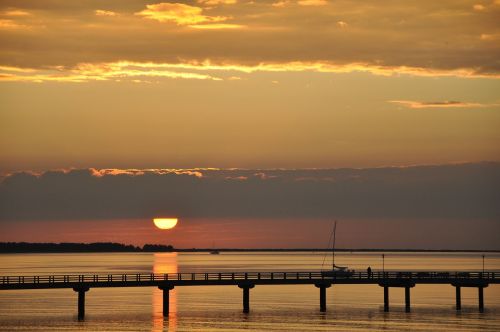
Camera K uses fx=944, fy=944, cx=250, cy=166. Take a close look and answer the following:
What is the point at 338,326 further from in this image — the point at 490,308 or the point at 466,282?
the point at 490,308

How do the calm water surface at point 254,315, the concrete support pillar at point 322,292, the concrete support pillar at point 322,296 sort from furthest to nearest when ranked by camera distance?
1. the concrete support pillar at point 322,296
2. the concrete support pillar at point 322,292
3. the calm water surface at point 254,315

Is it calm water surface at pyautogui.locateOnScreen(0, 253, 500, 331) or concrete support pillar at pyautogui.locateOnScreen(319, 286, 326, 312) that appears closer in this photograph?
calm water surface at pyautogui.locateOnScreen(0, 253, 500, 331)

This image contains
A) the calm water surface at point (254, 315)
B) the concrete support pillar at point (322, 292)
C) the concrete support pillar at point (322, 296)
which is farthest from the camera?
the concrete support pillar at point (322, 296)

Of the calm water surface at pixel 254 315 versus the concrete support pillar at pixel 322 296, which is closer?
the calm water surface at pixel 254 315

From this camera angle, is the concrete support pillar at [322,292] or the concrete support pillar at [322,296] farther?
the concrete support pillar at [322,296]

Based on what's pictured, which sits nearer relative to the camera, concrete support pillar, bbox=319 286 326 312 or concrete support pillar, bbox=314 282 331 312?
concrete support pillar, bbox=314 282 331 312

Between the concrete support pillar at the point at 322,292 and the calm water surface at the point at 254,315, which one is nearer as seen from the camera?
the calm water surface at the point at 254,315

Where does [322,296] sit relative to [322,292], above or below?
below

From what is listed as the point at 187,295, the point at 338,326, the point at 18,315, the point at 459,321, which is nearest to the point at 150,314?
the point at 18,315

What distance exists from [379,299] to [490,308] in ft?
70.0

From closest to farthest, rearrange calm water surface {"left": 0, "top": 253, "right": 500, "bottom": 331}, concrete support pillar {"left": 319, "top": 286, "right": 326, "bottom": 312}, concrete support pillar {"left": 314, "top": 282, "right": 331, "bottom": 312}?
calm water surface {"left": 0, "top": 253, "right": 500, "bottom": 331}
concrete support pillar {"left": 314, "top": 282, "right": 331, "bottom": 312}
concrete support pillar {"left": 319, "top": 286, "right": 326, "bottom": 312}

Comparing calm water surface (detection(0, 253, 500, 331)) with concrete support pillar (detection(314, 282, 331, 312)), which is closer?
calm water surface (detection(0, 253, 500, 331))

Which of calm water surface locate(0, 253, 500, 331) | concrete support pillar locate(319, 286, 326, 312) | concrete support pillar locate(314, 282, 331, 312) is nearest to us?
calm water surface locate(0, 253, 500, 331)

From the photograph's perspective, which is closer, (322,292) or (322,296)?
(322,292)
